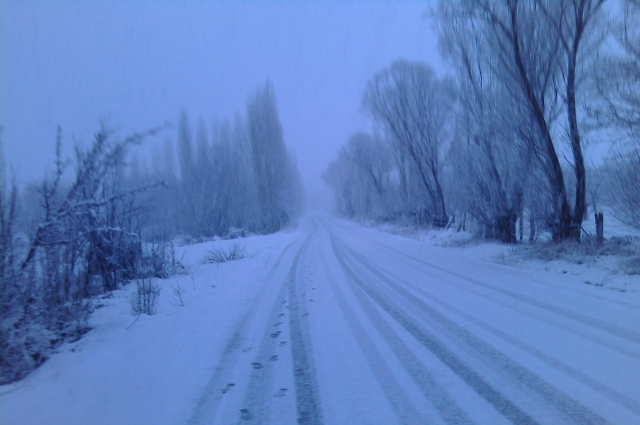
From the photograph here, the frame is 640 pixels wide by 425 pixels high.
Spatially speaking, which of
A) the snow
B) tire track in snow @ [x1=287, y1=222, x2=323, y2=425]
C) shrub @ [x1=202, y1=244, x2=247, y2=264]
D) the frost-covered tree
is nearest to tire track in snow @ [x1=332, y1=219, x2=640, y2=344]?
tire track in snow @ [x1=287, y1=222, x2=323, y2=425]

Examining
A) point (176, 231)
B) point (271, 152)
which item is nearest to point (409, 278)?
point (176, 231)

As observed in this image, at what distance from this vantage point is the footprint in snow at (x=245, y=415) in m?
3.31

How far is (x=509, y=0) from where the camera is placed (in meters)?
12.9

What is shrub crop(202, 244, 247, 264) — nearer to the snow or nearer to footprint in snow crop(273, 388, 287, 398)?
the snow

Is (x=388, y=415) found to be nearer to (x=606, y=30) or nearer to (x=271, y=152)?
(x=606, y=30)

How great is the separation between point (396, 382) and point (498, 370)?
43.7 inches

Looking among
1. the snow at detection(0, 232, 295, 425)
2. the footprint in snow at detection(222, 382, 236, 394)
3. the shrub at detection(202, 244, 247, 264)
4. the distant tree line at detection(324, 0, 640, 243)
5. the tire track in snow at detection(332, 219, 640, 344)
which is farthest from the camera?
the shrub at detection(202, 244, 247, 264)

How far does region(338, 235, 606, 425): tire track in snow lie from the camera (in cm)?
314

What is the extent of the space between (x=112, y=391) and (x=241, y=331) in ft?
6.86

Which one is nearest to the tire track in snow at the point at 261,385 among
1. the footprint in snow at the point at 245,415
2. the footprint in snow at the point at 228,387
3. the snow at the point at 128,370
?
the footprint in snow at the point at 245,415

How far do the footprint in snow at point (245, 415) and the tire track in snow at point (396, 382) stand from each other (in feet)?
4.17

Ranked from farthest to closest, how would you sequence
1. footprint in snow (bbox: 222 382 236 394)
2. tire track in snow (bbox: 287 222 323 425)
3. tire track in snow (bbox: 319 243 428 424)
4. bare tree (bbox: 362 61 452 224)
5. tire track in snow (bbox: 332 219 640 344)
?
bare tree (bbox: 362 61 452 224) < tire track in snow (bbox: 332 219 640 344) < footprint in snow (bbox: 222 382 236 394) < tire track in snow (bbox: 287 222 323 425) < tire track in snow (bbox: 319 243 428 424)

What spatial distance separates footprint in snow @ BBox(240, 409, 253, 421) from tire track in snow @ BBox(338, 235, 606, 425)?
2.11m

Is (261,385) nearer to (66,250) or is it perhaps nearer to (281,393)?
(281,393)
